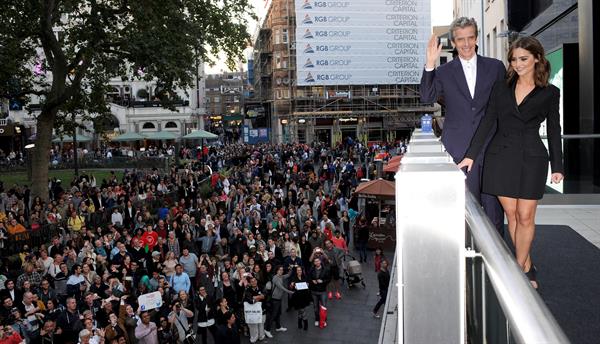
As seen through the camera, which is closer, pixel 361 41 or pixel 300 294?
pixel 300 294

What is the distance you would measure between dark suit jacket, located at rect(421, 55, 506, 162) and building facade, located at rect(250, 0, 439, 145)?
57.8 m

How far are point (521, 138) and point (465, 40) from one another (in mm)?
744

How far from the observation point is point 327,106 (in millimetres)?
65250

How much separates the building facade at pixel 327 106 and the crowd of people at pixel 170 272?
140 ft

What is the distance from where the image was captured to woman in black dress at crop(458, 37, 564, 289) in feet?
12.5

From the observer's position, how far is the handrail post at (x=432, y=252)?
5.52ft

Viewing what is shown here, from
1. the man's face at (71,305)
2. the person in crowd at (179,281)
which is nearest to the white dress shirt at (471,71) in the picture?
the man's face at (71,305)

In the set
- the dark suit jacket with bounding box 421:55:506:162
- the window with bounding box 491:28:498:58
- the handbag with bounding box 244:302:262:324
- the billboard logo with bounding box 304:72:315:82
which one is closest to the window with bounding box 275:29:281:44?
the billboard logo with bounding box 304:72:315:82

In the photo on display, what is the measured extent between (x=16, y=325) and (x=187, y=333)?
3151 mm

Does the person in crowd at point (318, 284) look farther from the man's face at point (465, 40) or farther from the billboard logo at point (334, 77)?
the billboard logo at point (334, 77)

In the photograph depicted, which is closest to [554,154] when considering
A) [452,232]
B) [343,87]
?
[452,232]

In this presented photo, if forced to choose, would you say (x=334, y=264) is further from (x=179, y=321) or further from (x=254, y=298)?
(x=179, y=321)

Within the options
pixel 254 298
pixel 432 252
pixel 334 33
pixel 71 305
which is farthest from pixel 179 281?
pixel 334 33

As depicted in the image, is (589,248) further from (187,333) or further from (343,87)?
(343,87)
